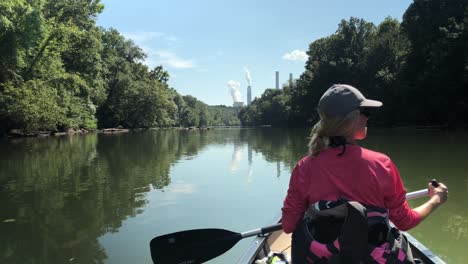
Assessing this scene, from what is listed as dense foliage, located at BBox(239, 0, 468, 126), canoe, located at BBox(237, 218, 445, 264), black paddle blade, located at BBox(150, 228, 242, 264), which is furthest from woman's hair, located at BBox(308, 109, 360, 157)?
dense foliage, located at BBox(239, 0, 468, 126)

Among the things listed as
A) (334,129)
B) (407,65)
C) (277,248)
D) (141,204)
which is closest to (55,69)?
(141,204)

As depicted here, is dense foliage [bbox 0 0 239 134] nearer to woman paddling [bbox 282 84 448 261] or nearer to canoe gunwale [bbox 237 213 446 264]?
canoe gunwale [bbox 237 213 446 264]

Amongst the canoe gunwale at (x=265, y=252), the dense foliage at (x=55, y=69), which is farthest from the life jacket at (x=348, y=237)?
the dense foliage at (x=55, y=69)

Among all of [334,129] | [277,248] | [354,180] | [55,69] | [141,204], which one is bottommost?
[141,204]

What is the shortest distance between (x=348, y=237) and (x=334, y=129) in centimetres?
54

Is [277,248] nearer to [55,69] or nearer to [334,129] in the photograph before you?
[334,129]

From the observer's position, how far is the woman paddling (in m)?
1.93

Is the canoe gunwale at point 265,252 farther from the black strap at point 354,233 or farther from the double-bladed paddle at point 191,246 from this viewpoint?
the black strap at point 354,233

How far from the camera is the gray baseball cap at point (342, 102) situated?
6.72 feet

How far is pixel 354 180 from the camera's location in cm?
192

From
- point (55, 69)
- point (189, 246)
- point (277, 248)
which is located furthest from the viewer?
point (55, 69)

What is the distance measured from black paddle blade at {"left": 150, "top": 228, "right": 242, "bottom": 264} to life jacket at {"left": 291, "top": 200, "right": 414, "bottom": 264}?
134 centimetres

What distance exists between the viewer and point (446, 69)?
3397cm

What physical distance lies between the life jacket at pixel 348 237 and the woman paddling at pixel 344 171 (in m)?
0.07
